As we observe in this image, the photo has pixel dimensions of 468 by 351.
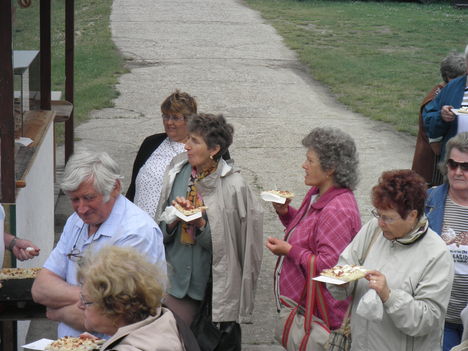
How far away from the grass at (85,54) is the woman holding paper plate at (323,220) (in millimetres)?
2946

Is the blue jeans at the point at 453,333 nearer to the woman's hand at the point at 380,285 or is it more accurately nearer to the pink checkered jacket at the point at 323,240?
the pink checkered jacket at the point at 323,240

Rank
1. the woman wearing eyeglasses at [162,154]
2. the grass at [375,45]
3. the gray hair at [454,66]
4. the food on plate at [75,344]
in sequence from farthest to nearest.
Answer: the grass at [375,45]
the gray hair at [454,66]
the woman wearing eyeglasses at [162,154]
the food on plate at [75,344]

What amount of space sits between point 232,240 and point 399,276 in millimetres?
1434

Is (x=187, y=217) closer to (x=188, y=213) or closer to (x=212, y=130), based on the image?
(x=188, y=213)

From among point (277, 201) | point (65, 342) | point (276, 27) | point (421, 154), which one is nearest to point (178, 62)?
point (276, 27)

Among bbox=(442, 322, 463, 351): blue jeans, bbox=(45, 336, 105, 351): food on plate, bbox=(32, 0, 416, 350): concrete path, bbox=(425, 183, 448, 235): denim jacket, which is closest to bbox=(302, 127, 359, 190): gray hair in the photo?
bbox=(425, 183, 448, 235): denim jacket

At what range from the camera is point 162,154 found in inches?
244

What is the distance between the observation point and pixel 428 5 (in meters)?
29.7

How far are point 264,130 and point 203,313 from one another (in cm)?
811

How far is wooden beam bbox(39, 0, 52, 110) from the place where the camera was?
8773mm

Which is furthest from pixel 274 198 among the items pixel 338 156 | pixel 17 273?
pixel 17 273

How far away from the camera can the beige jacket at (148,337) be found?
325cm

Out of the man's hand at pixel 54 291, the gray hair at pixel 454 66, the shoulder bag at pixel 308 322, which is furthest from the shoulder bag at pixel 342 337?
the gray hair at pixel 454 66

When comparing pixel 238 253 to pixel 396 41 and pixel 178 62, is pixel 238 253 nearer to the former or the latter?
pixel 178 62
